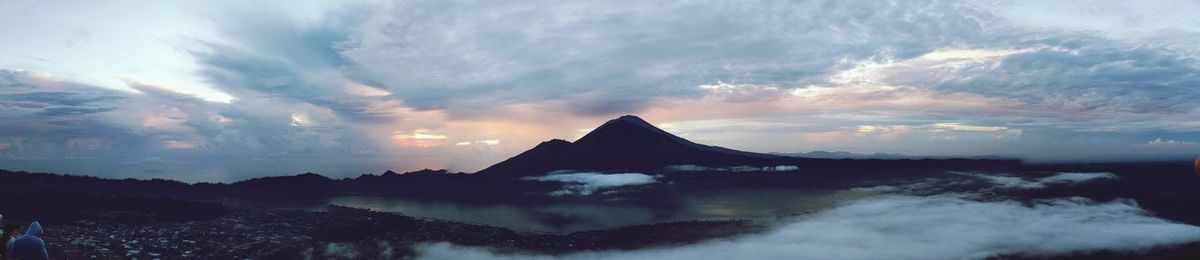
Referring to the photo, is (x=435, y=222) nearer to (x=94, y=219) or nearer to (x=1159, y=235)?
(x=94, y=219)

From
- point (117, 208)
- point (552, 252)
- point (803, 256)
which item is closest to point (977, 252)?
point (803, 256)

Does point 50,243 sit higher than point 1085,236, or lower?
higher

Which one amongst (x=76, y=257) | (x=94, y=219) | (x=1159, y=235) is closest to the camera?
(x=76, y=257)

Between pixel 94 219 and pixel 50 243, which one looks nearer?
pixel 50 243

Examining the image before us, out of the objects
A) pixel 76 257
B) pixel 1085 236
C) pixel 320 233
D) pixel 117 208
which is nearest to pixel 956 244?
pixel 1085 236

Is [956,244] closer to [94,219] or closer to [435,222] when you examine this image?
[435,222]

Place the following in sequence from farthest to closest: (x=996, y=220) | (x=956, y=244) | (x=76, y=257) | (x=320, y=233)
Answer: (x=996, y=220), (x=956, y=244), (x=320, y=233), (x=76, y=257)
